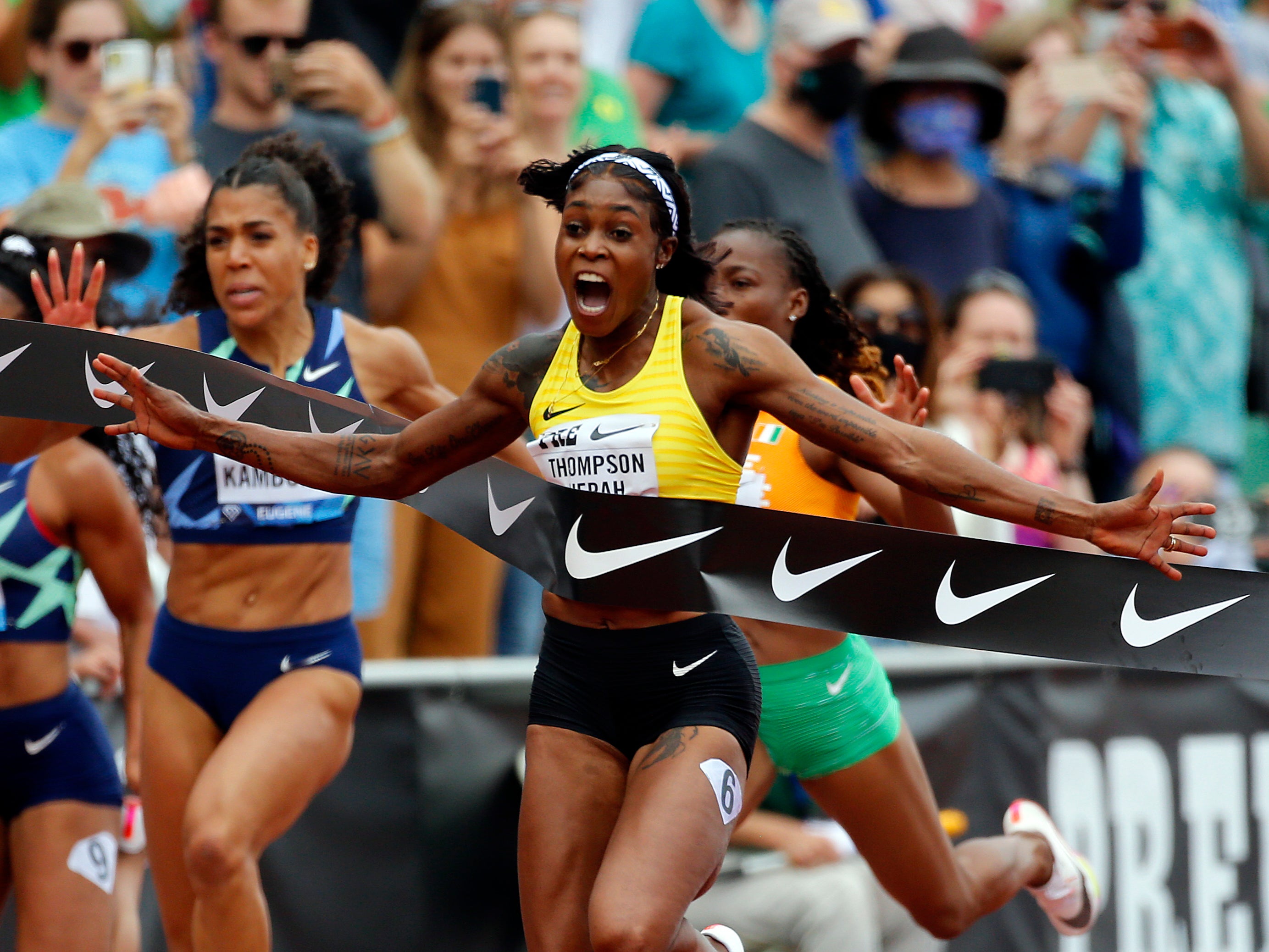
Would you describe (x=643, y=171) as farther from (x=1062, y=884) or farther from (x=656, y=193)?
(x=1062, y=884)

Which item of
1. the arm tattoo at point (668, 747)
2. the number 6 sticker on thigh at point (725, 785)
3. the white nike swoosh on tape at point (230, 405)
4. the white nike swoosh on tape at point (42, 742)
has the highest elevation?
the white nike swoosh on tape at point (230, 405)

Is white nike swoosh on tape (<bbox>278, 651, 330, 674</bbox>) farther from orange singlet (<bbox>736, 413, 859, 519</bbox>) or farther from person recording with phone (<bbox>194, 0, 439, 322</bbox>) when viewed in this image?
person recording with phone (<bbox>194, 0, 439, 322</bbox>)

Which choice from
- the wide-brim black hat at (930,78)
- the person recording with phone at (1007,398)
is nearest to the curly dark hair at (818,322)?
the person recording with phone at (1007,398)

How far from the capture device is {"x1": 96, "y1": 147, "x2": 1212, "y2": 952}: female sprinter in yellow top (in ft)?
14.6

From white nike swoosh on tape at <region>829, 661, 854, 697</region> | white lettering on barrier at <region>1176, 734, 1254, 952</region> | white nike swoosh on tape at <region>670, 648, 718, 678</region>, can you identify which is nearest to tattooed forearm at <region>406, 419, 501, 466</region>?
white nike swoosh on tape at <region>670, 648, 718, 678</region>

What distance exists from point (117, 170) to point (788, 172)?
10.1ft

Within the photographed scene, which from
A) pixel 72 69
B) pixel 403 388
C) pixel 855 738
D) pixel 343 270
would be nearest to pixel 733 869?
pixel 855 738

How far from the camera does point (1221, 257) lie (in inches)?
385

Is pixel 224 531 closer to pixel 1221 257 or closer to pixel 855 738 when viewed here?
pixel 855 738

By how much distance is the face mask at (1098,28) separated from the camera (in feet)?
34.5

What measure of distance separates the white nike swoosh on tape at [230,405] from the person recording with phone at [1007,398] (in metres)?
3.59

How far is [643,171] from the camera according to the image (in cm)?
467

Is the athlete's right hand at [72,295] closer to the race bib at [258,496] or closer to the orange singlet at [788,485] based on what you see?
the race bib at [258,496]

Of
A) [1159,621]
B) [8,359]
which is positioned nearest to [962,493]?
[1159,621]
